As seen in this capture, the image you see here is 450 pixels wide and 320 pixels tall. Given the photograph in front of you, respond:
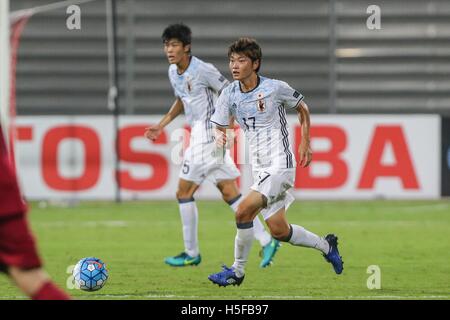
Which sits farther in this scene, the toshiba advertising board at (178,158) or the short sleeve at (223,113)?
the toshiba advertising board at (178,158)

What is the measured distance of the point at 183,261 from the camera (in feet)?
36.0

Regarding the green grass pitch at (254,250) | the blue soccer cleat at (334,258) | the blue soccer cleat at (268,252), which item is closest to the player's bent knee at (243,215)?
the green grass pitch at (254,250)

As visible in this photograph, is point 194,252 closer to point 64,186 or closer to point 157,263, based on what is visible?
point 157,263

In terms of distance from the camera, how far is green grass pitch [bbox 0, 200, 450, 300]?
9.21m

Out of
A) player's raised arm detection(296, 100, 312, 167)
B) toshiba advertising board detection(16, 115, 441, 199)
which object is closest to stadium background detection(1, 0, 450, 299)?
toshiba advertising board detection(16, 115, 441, 199)

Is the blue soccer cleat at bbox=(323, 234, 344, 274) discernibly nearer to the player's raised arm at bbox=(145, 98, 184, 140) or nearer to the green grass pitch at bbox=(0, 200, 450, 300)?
the green grass pitch at bbox=(0, 200, 450, 300)

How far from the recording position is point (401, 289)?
927cm

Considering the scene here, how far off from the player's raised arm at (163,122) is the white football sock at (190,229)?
2.39ft

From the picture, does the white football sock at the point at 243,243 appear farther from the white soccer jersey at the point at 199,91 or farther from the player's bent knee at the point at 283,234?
Answer: the white soccer jersey at the point at 199,91

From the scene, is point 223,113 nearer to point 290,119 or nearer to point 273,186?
point 273,186

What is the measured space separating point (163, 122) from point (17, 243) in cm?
572

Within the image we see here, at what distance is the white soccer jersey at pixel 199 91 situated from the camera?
37.0 feet

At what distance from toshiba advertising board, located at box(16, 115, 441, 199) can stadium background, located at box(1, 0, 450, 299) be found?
0.07 ft

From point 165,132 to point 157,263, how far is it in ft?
22.7
